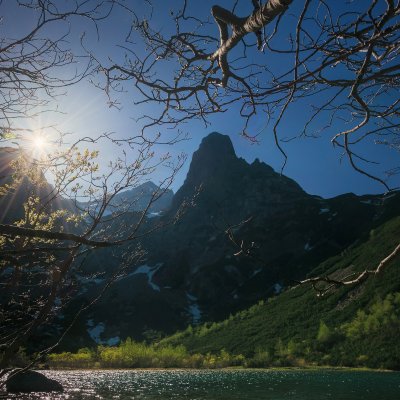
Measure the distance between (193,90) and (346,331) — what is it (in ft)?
181

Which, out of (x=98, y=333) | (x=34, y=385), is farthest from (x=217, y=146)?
(x=34, y=385)

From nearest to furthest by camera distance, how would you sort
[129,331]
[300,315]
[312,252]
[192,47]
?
[192,47] < [300,315] < [129,331] < [312,252]

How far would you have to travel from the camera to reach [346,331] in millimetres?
51219

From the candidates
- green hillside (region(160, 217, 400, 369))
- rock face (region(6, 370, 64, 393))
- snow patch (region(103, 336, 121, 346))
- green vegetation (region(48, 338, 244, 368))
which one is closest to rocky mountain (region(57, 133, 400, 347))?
snow patch (region(103, 336, 121, 346))

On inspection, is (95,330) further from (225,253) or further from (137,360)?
(137,360)

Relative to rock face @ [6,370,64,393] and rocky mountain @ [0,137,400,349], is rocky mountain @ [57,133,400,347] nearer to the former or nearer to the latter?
rocky mountain @ [0,137,400,349]

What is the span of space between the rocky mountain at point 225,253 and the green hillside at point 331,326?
12129mm

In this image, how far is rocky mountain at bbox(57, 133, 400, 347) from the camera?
9475 cm

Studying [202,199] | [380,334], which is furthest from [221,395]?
[202,199]

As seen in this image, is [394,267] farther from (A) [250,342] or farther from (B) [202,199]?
(B) [202,199]

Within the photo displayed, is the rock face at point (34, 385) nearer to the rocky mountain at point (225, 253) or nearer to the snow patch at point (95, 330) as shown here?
the rocky mountain at point (225, 253)

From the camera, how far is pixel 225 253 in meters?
114

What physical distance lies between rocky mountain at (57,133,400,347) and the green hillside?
478 inches

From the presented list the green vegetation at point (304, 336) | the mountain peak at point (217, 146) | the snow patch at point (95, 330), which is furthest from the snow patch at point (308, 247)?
the snow patch at point (95, 330)
